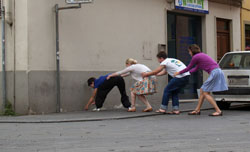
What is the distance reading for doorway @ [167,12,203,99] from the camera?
1576cm

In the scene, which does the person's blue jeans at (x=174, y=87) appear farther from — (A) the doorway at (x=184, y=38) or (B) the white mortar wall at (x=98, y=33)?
(A) the doorway at (x=184, y=38)

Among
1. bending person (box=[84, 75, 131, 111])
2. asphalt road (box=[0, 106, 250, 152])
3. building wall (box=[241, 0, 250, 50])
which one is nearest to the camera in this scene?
asphalt road (box=[0, 106, 250, 152])

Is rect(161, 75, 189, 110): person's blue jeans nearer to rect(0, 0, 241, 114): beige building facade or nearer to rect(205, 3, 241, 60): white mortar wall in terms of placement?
rect(0, 0, 241, 114): beige building facade

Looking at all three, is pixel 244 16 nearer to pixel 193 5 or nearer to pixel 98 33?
pixel 193 5

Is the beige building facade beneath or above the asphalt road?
above

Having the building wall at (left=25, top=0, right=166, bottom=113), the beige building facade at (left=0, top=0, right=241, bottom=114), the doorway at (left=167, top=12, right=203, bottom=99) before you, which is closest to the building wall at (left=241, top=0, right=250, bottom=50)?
the doorway at (left=167, top=12, right=203, bottom=99)

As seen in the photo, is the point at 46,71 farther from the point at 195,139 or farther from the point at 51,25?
the point at 195,139

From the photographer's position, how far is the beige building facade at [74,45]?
1124 centimetres

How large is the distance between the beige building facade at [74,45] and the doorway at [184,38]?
2.21ft

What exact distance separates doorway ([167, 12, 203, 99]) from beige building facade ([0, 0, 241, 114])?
26.5 inches

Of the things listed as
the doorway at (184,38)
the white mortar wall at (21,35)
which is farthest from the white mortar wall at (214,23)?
the white mortar wall at (21,35)

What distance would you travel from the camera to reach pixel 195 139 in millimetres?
6750

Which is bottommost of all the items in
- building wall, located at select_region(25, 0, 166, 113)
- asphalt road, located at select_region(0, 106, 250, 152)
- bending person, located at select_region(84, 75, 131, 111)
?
asphalt road, located at select_region(0, 106, 250, 152)

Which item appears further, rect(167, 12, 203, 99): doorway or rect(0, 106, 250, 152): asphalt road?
rect(167, 12, 203, 99): doorway
